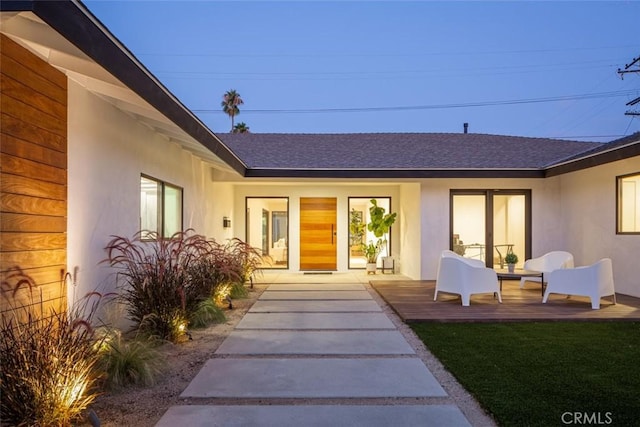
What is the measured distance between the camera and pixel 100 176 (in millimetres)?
4770

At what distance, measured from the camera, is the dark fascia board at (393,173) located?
31.5 ft

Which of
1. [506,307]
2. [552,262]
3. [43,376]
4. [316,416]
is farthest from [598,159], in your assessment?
[43,376]

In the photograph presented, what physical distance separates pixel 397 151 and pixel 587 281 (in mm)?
6709

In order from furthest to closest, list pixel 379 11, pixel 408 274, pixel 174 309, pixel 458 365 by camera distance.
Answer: pixel 379 11, pixel 408 274, pixel 174 309, pixel 458 365

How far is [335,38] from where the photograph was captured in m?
39.8

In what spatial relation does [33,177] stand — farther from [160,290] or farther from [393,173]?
[393,173]

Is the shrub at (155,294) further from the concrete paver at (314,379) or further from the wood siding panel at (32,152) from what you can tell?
the wood siding panel at (32,152)

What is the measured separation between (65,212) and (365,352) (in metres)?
3.46

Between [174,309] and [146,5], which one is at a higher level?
[146,5]

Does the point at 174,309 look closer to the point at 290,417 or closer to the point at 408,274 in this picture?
the point at 290,417

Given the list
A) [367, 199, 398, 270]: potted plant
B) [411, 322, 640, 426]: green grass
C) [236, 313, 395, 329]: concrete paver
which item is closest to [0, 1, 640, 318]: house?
[367, 199, 398, 270]: potted plant

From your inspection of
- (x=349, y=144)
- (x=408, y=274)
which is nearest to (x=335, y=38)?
(x=349, y=144)

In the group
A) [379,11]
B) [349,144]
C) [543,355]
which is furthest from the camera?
[379,11]

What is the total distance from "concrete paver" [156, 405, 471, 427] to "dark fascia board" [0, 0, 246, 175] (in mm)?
2779
